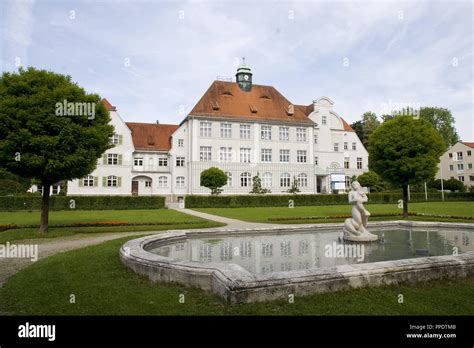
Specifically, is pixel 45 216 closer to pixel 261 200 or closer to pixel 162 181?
pixel 261 200

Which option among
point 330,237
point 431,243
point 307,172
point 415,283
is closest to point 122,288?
point 415,283

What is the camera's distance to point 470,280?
7184 mm

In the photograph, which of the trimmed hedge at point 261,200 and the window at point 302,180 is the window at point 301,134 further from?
the trimmed hedge at point 261,200

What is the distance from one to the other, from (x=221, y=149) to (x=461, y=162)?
61.2m

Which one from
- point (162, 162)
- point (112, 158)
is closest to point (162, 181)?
point (162, 162)

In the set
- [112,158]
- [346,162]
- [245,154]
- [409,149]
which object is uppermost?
[245,154]

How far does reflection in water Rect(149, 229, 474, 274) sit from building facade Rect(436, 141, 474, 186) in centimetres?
7023

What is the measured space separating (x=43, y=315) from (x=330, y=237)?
10319mm

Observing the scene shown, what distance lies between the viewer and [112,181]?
43312 mm

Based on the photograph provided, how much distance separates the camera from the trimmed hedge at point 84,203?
103ft

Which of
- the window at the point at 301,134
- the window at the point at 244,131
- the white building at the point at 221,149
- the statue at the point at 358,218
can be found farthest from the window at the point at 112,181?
the statue at the point at 358,218
